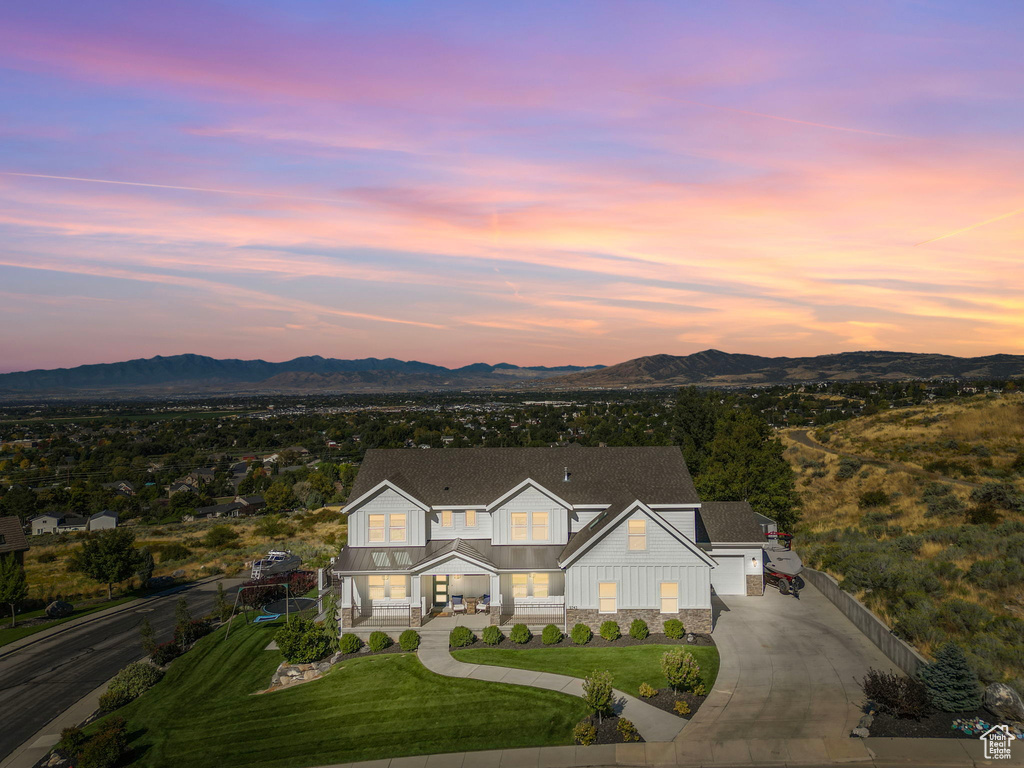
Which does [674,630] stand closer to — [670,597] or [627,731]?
[670,597]

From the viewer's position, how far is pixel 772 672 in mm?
24703

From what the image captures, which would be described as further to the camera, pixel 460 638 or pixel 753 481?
pixel 753 481

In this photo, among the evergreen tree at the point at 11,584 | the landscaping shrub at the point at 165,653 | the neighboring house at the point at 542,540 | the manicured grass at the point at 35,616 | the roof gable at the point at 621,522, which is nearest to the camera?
the roof gable at the point at 621,522

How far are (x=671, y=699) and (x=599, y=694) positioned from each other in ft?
11.5

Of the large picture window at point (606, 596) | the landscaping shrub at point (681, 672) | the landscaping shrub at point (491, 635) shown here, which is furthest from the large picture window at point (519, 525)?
the landscaping shrub at point (681, 672)

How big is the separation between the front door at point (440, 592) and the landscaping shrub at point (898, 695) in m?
19.2

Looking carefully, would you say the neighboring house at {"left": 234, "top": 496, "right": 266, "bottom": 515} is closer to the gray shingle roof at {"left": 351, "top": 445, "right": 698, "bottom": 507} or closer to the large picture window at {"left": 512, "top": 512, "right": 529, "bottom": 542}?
the gray shingle roof at {"left": 351, "top": 445, "right": 698, "bottom": 507}

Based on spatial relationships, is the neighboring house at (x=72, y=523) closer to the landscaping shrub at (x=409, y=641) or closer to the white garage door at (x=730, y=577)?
the landscaping shrub at (x=409, y=641)

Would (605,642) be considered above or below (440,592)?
below

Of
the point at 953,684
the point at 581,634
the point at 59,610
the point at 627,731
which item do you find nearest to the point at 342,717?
the point at 627,731

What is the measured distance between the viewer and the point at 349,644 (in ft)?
92.6

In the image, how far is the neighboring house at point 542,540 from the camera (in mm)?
29375

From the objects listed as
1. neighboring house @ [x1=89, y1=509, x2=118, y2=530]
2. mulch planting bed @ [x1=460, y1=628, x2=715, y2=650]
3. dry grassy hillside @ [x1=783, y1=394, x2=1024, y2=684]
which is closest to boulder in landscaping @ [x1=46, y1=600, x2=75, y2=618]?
mulch planting bed @ [x1=460, y1=628, x2=715, y2=650]

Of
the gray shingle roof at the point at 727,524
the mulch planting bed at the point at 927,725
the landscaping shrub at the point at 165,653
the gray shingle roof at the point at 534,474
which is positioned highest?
the gray shingle roof at the point at 534,474
